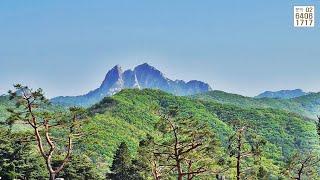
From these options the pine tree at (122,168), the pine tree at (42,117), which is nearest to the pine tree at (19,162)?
the pine tree at (122,168)

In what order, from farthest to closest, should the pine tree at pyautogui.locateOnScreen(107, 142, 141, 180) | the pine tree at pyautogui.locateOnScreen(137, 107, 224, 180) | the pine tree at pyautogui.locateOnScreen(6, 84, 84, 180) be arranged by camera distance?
1. the pine tree at pyautogui.locateOnScreen(107, 142, 141, 180)
2. the pine tree at pyautogui.locateOnScreen(137, 107, 224, 180)
3. the pine tree at pyautogui.locateOnScreen(6, 84, 84, 180)

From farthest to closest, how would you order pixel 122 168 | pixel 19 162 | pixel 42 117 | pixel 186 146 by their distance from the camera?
pixel 122 168 → pixel 19 162 → pixel 186 146 → pixel 42 117

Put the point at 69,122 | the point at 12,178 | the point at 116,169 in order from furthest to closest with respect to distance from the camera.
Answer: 1. the point at 116,169
2. the point at 12,178
3. the point at 69,122

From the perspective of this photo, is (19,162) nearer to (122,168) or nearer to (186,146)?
(122,168)

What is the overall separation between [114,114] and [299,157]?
143m

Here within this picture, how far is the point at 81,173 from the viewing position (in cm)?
6316

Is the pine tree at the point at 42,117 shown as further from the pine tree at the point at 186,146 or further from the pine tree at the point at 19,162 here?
the pine tree at the point at 19,162

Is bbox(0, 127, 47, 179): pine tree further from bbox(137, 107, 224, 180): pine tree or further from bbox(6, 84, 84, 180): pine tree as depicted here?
bbox(137, 107, 224, 180): pine tree

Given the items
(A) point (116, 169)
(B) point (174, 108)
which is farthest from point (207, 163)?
(A) point (116, 169)

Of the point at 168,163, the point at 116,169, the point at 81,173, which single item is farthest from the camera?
the point at 116,169

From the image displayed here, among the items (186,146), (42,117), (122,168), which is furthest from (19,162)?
(186,146)

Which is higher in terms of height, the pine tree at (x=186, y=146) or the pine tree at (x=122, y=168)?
the pine tree at (x=186, y=146)

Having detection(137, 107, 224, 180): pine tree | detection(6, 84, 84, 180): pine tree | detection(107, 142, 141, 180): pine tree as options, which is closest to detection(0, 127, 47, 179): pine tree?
detection(107, 142, 141, 180): pine tree

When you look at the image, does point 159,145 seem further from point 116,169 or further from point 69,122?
point 116,169
